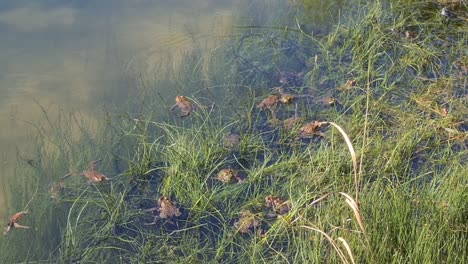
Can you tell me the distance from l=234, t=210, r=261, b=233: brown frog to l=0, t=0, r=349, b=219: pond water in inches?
53.1

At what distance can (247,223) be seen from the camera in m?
2.95

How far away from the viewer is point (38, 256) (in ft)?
9.43

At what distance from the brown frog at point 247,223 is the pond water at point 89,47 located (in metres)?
1.35

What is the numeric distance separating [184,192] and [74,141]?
0.86 m

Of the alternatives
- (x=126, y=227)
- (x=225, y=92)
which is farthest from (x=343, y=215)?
(x=225, y=92)

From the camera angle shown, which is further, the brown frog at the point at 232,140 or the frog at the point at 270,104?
the frog at the point at 270,104

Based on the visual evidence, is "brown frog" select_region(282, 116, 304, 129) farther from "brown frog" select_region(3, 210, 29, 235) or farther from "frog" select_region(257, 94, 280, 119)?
"brown frog" select_region(3, 210, 29, 235)

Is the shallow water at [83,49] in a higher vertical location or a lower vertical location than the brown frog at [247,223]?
higher

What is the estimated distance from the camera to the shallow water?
13.1ft

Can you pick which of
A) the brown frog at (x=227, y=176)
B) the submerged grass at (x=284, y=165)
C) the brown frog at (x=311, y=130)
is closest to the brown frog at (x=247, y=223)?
the submerged grass at (x=284, y=165)

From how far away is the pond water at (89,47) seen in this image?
3.97 m

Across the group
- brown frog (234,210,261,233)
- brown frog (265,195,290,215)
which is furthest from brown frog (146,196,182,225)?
brown frog (265,195,290,215)

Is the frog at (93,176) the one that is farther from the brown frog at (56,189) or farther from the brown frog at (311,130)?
the brown frog at (311,130)

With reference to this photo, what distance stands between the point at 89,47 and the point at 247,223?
2278 millimetres
